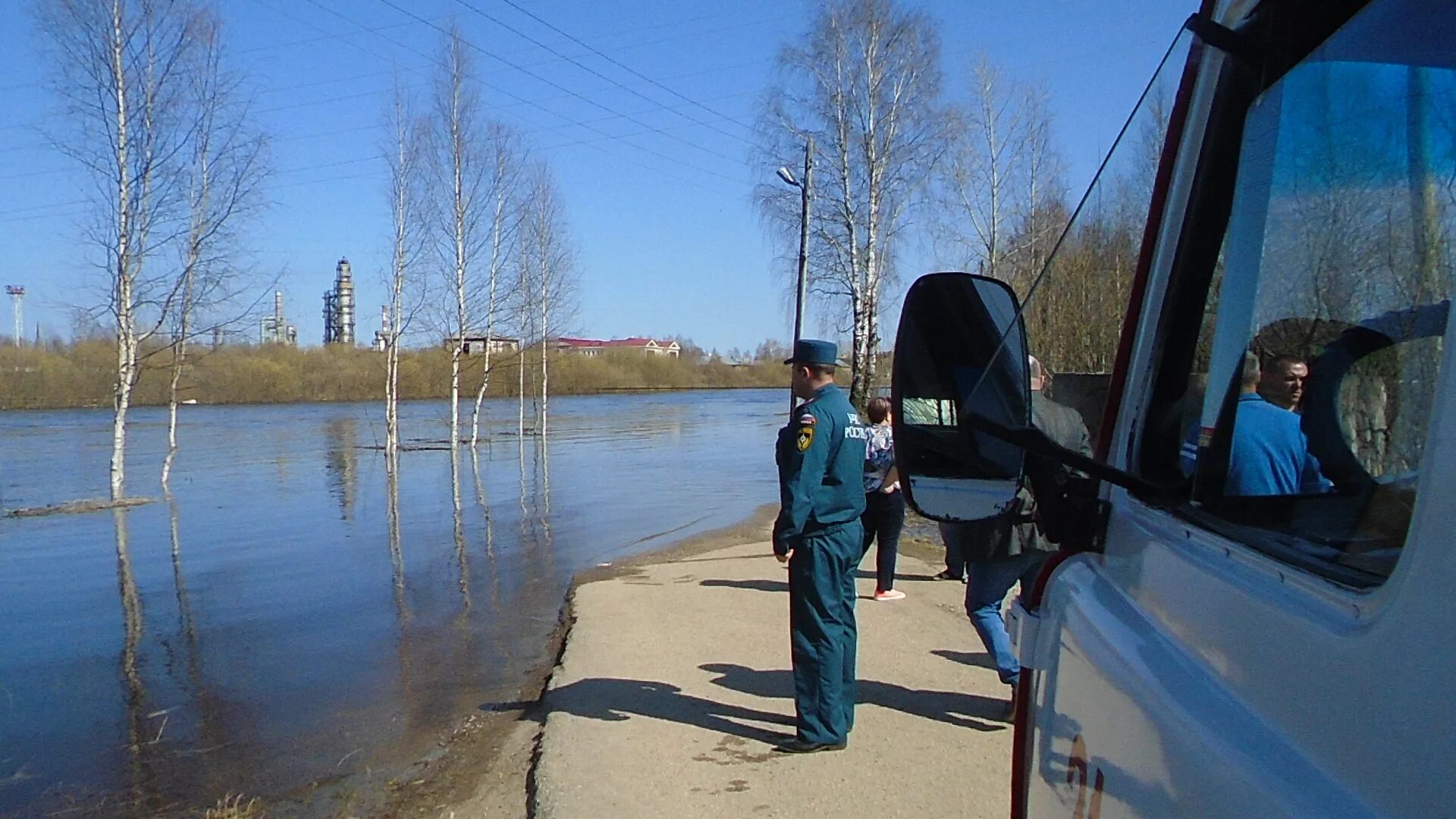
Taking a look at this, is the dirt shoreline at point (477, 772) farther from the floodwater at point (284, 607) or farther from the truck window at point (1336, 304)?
the truck window at point (1336, 304)

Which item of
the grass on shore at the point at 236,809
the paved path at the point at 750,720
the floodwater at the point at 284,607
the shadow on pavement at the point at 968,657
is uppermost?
the shadow on pavement at the point at 968,657

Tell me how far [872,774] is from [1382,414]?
393 centimetres

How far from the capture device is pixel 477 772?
5.39 meters

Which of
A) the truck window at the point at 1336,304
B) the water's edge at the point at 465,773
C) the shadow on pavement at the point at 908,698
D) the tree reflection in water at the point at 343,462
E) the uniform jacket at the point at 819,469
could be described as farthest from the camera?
the tree reflection in water at the point at 343,462

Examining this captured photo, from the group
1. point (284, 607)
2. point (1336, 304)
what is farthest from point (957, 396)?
point (284, 607)

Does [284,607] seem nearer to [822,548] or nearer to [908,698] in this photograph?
[908,698]

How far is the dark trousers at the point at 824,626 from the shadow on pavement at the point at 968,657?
1.71m

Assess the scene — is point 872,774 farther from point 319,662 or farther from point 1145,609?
point 319,662

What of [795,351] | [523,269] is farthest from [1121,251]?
[523,269]

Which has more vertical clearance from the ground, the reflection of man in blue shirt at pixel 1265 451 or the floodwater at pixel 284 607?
the reflection of man in blue shirt at pixel 1265 451

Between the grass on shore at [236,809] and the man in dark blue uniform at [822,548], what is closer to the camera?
the man in dark blue uniform at [822,548]

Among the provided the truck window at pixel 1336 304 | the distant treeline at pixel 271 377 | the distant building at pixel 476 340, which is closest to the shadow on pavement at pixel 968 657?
the truck window at pixel 1336 304

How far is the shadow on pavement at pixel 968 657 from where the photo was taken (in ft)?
21.2

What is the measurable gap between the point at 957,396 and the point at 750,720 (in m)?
4.34
